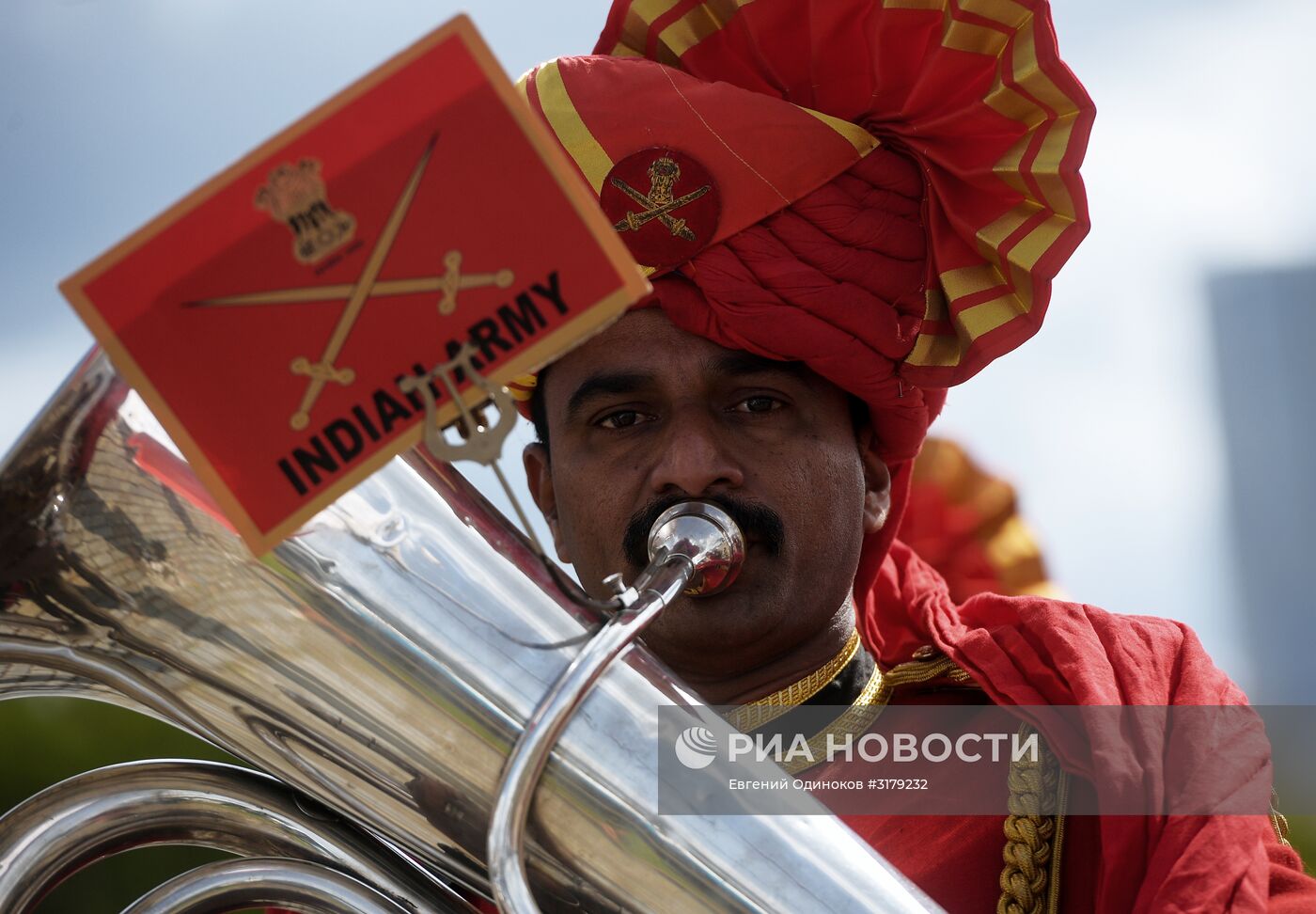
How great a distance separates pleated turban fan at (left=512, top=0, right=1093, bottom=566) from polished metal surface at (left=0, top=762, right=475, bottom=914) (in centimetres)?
103

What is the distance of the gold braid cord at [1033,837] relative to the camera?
190 cm

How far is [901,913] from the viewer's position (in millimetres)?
1285

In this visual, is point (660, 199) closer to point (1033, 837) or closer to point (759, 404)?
point (759, 404)

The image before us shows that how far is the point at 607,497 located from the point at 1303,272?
→ 8969 mm

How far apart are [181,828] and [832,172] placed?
1.29 m

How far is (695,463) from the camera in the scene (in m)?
2.15

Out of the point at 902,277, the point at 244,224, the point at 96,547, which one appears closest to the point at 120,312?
the point at 244,224

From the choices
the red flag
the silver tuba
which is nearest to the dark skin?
the silver tuba

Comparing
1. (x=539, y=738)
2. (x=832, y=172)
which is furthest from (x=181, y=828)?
(x=832, y=172)

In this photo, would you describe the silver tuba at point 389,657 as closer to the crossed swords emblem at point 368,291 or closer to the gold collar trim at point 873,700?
the crossed swords emblem at point 368,291

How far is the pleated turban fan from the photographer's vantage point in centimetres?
212

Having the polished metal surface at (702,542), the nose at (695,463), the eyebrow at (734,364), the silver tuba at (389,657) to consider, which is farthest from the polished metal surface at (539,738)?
the eyebrow at (734,364)

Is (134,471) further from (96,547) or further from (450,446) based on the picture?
(450,446)

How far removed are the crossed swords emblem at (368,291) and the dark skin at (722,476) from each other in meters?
1.01
